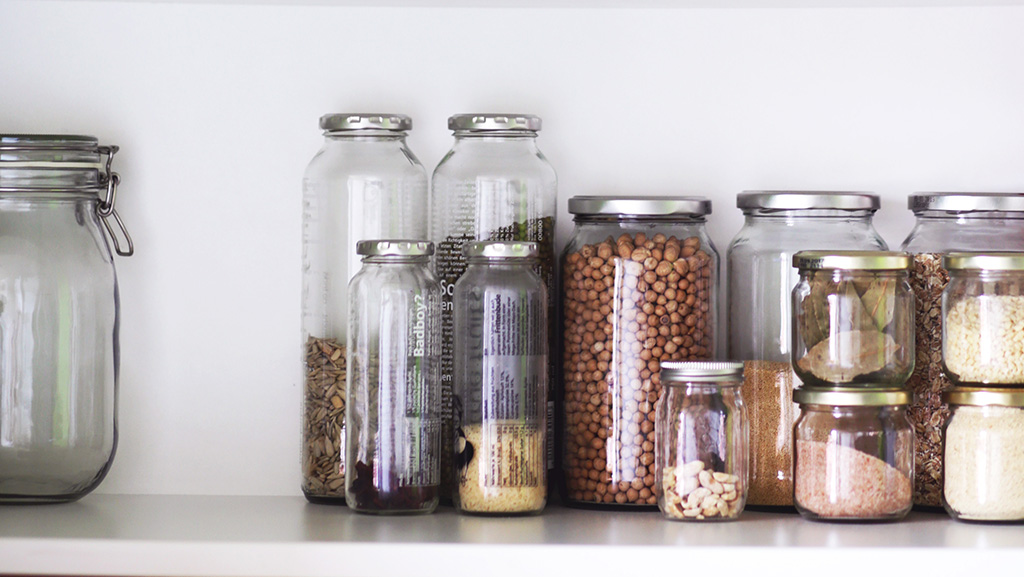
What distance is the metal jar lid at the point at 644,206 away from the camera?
1045 mm

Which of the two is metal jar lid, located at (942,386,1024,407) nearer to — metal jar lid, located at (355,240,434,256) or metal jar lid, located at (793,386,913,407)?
metal jar lid, located at (793,386,913,407)

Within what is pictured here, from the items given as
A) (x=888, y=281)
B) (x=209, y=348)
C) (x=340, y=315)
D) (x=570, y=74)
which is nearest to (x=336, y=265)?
(x=340, y=315)

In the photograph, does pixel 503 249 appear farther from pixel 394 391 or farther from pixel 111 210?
pixel 111 210

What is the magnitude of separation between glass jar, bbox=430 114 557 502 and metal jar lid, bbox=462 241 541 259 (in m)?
0.08

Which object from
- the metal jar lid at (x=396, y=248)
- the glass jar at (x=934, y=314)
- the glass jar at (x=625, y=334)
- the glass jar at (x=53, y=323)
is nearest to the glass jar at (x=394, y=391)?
Answer: the metal jar lid at (x=396, y=248)

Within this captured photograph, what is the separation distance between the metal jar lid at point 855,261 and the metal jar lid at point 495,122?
0.29m

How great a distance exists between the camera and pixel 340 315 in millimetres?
1108

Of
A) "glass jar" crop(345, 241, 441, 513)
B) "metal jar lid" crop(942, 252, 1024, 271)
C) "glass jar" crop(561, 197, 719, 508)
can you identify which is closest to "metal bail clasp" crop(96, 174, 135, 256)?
"glass jar" crop(345, 241, 441, 513)

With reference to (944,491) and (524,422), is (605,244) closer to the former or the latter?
(524,422)

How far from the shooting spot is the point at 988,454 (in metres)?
0.96

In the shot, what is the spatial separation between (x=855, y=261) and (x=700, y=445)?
0.20 metres

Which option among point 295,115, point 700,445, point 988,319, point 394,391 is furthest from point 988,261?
point 295,115

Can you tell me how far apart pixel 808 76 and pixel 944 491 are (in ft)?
1.46

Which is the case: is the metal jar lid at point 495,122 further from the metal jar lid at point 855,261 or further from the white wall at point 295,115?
the metal jar lid at point 855,261
